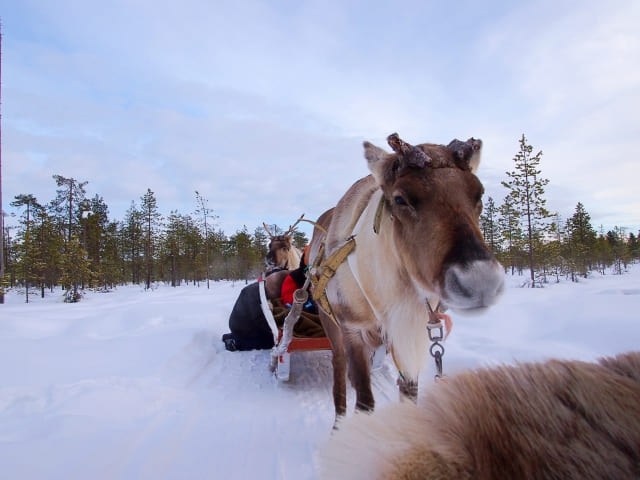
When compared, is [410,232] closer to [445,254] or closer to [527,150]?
[445,254]

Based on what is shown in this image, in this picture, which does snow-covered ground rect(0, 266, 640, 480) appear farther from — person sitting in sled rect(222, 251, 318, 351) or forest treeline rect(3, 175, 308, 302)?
forest treeline rect(3, 175, 308, 302)

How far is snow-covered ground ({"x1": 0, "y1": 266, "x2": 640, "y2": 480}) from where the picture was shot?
88.1 inches

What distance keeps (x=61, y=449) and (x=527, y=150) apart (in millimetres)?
26567

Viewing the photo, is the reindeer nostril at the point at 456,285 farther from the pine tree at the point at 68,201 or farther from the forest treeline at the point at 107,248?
the pine tree at the point at 68,201

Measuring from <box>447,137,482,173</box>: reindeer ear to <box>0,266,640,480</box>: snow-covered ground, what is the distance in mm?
1008

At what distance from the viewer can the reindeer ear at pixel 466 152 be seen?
5.65ft

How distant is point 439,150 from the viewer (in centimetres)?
175

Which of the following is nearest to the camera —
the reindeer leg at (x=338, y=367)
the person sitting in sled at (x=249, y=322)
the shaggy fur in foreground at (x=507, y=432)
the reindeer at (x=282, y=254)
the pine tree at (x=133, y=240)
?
the shaggy fur in foreground at (x=507, y=432)

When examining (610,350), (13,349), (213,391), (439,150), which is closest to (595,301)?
(610,350)

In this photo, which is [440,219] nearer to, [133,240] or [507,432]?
[507,432]

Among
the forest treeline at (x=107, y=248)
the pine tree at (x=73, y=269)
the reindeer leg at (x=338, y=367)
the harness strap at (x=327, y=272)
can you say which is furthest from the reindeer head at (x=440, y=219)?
the pine tree at (x=73, y=269)

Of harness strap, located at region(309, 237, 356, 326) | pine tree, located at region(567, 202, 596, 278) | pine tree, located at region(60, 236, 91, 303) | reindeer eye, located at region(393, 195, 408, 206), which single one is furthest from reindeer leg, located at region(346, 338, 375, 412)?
pine tree, located at region(567, 202, 596, 278)

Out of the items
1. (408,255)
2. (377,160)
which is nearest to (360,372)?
(408,255)

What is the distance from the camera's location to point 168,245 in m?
40.6
